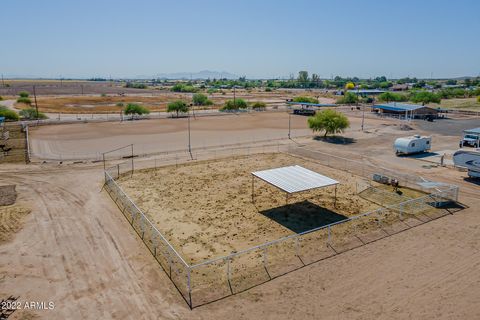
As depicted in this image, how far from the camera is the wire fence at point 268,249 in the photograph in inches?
716

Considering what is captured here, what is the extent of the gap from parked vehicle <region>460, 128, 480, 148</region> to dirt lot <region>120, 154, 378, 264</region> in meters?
26.5

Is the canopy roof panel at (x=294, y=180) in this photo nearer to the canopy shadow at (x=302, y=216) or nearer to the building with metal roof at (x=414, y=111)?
the canopy shadow at (x=302, y=216)

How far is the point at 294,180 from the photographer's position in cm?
2848

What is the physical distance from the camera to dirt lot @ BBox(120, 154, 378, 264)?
2358cm

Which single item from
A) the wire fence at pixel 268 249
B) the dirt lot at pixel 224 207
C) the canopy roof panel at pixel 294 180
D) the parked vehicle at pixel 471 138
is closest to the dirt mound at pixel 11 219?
the wire fence at pixel 268 249

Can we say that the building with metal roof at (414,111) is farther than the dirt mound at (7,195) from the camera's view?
Yes

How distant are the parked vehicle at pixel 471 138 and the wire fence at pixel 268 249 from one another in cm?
2586

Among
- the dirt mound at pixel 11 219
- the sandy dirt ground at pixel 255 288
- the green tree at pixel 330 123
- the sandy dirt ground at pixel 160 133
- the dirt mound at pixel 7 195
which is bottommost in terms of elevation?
the sandy dirt ground at pixel 255 288

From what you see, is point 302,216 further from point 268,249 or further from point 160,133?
point 160,133

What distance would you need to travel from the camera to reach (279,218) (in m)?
26.7

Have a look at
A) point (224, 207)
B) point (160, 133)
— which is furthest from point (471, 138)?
point (160, 133)

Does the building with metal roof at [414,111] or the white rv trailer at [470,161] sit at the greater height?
the building with metal roof at [414,111]

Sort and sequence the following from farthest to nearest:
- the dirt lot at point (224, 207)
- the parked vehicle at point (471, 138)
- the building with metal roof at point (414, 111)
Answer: the building with metal roof at point (414, 111) → the parked vehicle at point (471, 138) → the dirt lot at point (224, 207)

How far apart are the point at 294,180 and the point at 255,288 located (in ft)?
40.5
